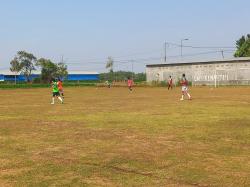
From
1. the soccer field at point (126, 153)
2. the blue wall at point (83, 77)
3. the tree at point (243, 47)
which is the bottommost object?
the soccer field at point (126, 153)

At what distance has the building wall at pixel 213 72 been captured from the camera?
7144 cm

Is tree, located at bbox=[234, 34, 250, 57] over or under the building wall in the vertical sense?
over

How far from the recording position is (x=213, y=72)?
75312 mm

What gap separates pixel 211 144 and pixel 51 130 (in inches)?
221

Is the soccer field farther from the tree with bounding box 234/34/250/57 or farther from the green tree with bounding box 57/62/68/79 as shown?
the green tree with bounding box 57/62/68/79

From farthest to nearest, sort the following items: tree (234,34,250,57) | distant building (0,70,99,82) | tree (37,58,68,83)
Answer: distant building (0,70,99,82)
tree (37,58,68,83)
tree (234,34,250,57)

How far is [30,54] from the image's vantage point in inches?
5037

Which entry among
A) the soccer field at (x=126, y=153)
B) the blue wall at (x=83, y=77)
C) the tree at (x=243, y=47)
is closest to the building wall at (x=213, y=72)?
the tree at (x=243, y=47)

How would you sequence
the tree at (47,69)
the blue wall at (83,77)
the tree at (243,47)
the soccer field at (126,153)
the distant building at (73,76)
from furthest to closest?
the blue wall at (83,77)
the distant building at (73,76)
the tree at (47,69)
the tree at (243,47)
the soccer field at (126,153)

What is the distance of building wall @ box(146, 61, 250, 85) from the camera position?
71444mm

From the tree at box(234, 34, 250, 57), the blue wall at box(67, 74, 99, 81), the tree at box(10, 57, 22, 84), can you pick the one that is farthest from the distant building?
the tree at box(234, 34, 250, 57)

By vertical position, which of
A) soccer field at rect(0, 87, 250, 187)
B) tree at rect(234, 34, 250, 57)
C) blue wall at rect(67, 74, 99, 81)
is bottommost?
soccer field at rect(0, 87, 250, 187)

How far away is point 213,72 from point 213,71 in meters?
0.17

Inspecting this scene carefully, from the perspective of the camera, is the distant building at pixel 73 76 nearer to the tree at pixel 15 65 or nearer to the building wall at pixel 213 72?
the tree at pixel 15 65
